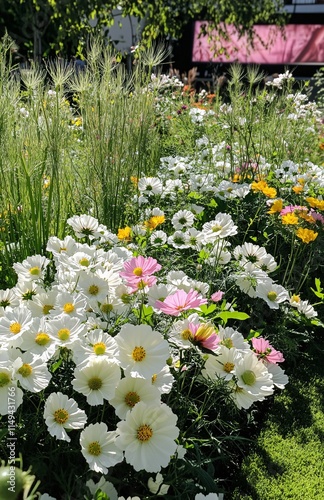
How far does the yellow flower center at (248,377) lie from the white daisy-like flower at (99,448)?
1.20ft

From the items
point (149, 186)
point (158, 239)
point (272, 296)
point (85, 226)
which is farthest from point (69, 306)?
point (149, 186)

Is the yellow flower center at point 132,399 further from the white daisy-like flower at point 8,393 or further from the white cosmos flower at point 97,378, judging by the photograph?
the white daisy-like flower at point 8,393

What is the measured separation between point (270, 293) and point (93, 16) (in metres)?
8.42

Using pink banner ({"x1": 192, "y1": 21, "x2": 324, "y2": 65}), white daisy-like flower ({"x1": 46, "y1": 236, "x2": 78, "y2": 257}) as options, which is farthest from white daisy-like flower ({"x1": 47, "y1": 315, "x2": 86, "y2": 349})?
pink banner ({"x1": 192, "y1": 21, "x2": 324, "y2": 65})

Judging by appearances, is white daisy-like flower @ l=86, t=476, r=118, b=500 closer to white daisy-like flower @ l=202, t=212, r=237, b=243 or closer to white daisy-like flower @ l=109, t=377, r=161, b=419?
white daisy-like flower @ l=109, t=377, r=161, b=419

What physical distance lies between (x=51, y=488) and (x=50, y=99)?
1759 mm

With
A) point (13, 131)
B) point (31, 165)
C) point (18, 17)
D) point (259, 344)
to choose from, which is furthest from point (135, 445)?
point (18, 17)

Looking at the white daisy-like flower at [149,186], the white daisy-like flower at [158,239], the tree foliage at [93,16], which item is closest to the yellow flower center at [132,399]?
the white daisy-like flower at [158,239]

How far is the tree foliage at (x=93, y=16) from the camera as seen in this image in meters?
8.80

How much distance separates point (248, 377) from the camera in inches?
53.8

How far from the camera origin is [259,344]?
5.06ft

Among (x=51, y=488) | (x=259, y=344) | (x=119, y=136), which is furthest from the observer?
(x=119, y=136)

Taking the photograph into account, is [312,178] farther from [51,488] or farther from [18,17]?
[18,17]

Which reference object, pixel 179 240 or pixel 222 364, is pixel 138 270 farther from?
pixel 179 240
